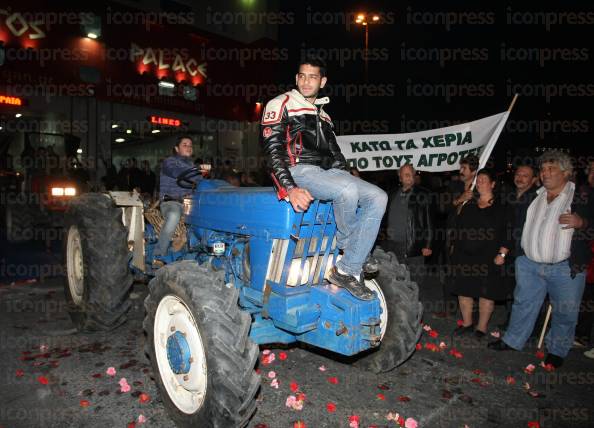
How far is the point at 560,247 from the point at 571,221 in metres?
0.29

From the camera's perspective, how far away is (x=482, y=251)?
195 inches

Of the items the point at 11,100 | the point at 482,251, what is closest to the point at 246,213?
the point at 482,251

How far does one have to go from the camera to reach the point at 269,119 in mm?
3111

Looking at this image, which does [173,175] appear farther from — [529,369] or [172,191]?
[529,369]

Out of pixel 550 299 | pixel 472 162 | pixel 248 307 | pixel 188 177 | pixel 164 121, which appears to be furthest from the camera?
pixel 164 121

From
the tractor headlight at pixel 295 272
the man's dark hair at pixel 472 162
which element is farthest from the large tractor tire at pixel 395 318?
the man's dark hair at pixel 472 162

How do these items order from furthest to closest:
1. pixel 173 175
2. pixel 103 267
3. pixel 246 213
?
pixel 173 175 < pixel 103 267 < pixel 246 213

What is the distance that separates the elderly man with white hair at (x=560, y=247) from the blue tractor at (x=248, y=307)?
165 centimetres

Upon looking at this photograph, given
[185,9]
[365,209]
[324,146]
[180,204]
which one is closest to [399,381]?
[365,209]

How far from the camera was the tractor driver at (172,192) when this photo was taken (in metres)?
4.95

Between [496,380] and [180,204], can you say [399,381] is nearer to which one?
[496,380]

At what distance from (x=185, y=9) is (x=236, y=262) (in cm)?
2055

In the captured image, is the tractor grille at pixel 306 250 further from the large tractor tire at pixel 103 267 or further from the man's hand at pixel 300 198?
the large tractor tire at pixel 103 267

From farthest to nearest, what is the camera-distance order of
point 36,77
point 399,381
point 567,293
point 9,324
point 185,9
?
point 185,9, point 36,77, point 9,324, point 567,293, point 399,381
